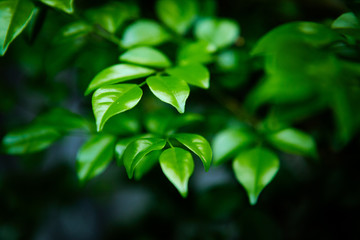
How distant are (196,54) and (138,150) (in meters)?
0.31

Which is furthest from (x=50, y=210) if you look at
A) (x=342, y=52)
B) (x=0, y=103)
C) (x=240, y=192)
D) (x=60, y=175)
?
(x=342, y=52)

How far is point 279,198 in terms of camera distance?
106 cm

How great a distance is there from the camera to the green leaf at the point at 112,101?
17.2 inches

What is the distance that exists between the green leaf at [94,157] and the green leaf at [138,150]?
0.46 ft

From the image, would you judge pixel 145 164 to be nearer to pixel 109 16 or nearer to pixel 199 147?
pixel 199 147

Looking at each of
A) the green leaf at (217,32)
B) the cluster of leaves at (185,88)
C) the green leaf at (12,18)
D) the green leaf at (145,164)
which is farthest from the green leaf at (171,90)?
the green leaf at (217,32)

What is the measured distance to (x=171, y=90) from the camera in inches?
18.8

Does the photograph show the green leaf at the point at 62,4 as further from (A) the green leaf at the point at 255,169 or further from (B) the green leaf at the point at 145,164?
(A) the green leaf at the point at 255,169

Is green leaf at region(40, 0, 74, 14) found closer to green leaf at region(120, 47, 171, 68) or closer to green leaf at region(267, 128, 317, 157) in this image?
green leaf at region(120, 47, 171, 68)

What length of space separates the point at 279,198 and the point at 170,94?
0.79 metres

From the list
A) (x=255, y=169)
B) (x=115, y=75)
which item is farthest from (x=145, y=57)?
(x=255, y=169)

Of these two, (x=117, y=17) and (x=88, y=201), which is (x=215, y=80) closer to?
(x=117, y=17)

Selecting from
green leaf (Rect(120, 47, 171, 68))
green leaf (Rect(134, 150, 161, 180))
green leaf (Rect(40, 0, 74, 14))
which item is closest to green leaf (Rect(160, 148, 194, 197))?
green leaf (Rect(134, 150, 161, 180))

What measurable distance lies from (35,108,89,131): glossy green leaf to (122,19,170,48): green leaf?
0.23 meters
